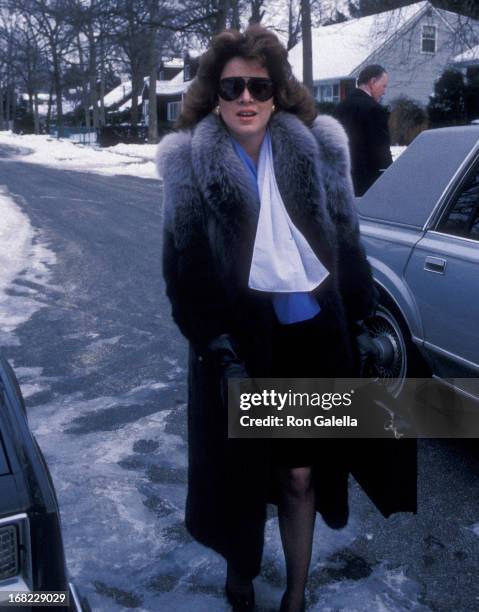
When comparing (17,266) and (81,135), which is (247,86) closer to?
(17,266)

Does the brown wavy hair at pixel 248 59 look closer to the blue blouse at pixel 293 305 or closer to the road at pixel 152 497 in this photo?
the blue blouse at pixel 293 305

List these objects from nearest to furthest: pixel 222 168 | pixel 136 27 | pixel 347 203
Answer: pixel 222 168 → pixel 347 203 → pixel 136 27

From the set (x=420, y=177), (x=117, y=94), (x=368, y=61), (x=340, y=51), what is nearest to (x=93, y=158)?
(x=368, y=61)

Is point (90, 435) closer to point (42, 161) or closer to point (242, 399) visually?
point (242, 399)

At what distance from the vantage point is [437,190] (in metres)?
3.92

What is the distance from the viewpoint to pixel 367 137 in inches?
264

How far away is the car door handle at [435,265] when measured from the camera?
3.63 m

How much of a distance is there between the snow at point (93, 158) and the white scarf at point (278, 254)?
20061 mm

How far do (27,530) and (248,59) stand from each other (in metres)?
1.62

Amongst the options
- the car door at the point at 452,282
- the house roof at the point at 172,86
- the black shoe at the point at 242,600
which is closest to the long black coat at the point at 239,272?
the black shoe at the point at 242,600

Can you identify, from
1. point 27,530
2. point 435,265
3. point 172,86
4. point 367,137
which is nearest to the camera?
point 27,530

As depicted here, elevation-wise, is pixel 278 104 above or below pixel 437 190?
above

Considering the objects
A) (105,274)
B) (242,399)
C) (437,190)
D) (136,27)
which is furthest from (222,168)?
(136,27)

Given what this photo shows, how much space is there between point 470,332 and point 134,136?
135ft
